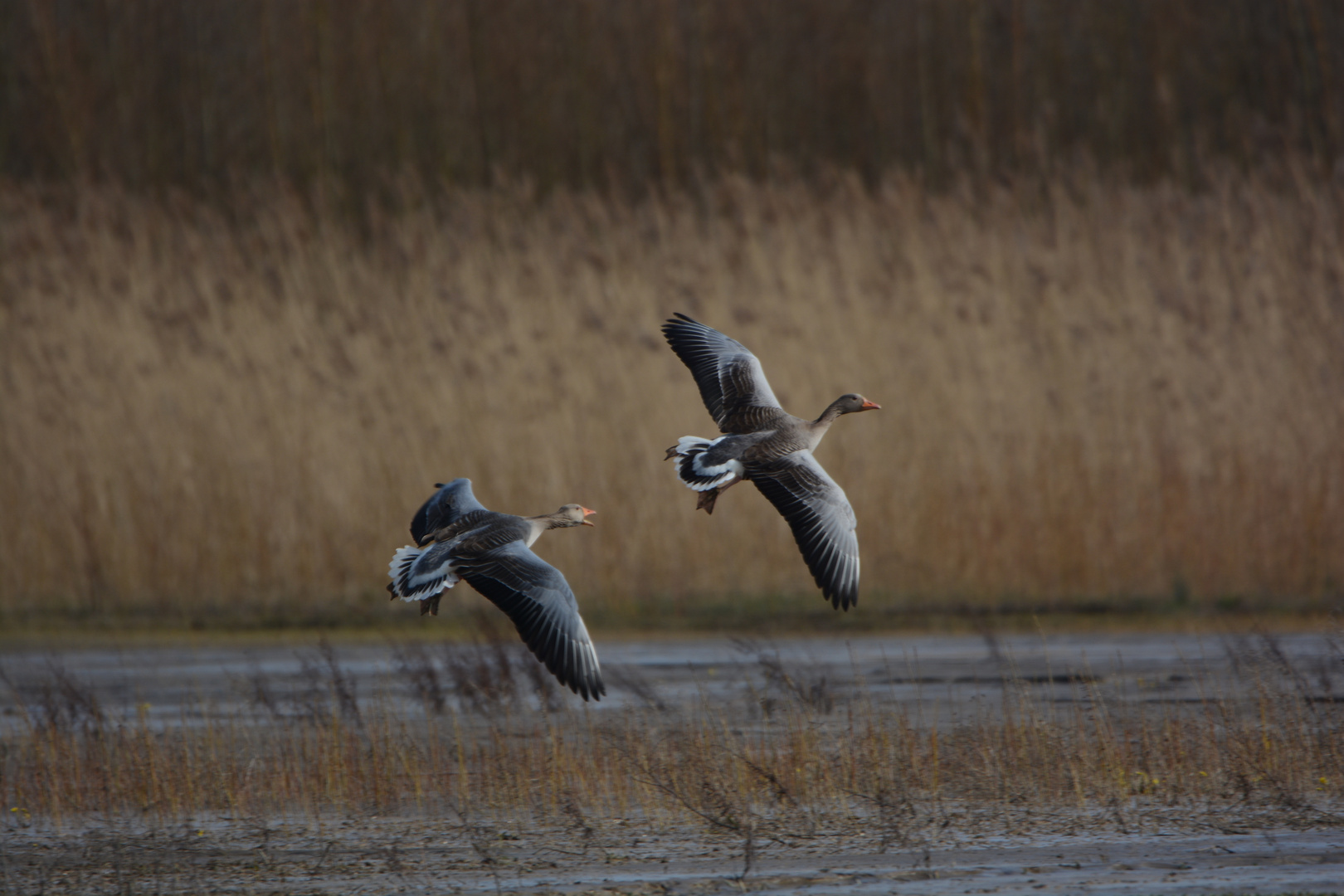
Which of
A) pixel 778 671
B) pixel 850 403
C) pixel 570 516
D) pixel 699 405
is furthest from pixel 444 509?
pixel 699 405

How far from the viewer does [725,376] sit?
7309 mm

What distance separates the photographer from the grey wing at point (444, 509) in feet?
21.6

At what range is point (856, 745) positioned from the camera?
7.38m

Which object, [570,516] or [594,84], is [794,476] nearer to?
[570,516]

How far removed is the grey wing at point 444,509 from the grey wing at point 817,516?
114cm

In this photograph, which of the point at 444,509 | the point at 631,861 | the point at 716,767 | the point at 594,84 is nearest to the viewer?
the point at 631,861

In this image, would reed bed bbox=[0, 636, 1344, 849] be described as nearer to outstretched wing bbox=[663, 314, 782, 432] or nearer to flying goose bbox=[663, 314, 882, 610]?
flying goose bbox=[663, 314, 882, 610]

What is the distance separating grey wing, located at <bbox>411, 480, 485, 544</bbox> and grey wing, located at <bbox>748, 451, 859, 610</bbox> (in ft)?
3.73

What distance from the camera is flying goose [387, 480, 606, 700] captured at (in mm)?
5868

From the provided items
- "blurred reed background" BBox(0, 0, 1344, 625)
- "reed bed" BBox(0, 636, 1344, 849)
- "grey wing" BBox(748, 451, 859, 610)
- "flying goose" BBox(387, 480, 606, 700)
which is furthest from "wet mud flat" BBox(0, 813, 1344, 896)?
A: "blurred reed background" BBox(0, 0, 1344, 625)

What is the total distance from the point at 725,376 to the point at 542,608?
69.0 inches

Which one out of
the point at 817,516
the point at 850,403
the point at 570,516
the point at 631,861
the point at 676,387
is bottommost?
the point at 631,861

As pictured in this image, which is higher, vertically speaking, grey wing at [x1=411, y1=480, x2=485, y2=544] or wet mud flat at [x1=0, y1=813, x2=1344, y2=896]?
grey wing at [x1=411, y1=480, x2=485, y2=544]

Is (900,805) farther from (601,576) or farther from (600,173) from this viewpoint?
(600,173)
